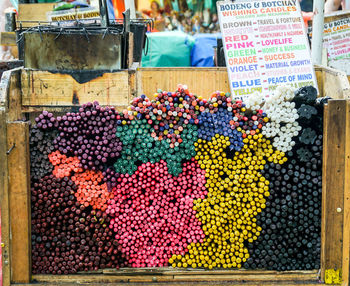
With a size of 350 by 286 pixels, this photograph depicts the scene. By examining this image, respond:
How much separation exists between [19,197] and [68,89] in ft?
3.43

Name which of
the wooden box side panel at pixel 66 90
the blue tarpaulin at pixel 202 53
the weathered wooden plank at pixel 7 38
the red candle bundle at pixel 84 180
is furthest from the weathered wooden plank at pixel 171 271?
the blue tarpaulin at pixel 202 53

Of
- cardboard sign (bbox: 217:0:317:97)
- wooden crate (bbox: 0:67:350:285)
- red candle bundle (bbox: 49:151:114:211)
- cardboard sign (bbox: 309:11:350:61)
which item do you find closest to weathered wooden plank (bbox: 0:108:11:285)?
wooden crate (bbox: 0:67:350:285)

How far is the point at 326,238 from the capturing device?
3.13m

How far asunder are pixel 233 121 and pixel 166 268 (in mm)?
1162

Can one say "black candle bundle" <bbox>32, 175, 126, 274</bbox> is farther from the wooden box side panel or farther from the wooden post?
the wooden post

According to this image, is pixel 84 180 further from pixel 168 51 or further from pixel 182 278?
pixel 168 51

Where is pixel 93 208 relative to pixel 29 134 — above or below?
below

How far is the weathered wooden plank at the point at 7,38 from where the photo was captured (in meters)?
6.39

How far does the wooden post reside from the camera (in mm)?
3086

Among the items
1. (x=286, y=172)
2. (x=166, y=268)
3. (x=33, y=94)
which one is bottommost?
(x=166, y=268)

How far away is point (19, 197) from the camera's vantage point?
121 inches

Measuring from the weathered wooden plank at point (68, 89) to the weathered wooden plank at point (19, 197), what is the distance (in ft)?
2.24

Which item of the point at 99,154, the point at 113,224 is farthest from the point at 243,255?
the point at 99,154

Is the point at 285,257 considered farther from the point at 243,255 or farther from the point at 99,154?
the point at 99,154
